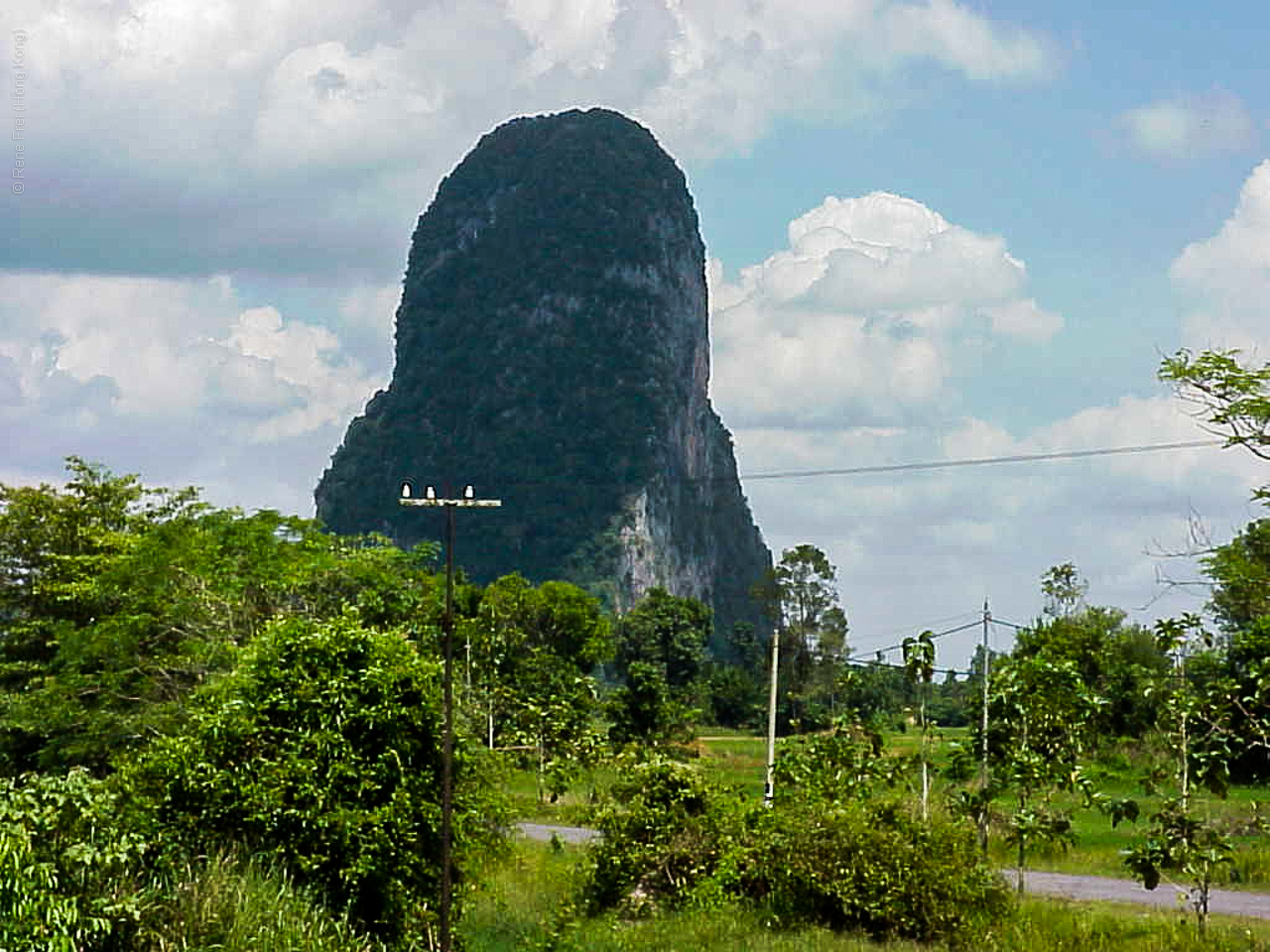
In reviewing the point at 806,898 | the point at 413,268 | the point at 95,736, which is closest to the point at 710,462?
the point at 413,268

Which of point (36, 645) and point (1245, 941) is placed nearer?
point (1245, 941)

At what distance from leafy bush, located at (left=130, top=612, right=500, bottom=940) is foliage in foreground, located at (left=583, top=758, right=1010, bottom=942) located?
288 centimetres

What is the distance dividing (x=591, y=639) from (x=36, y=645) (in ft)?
54.4

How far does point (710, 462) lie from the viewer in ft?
396

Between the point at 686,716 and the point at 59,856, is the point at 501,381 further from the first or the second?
the point at 59,856

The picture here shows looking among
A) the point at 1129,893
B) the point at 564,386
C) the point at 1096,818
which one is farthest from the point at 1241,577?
the point at 564,386

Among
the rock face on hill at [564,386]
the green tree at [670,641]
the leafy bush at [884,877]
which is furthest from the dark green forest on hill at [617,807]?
the rock face on hill at [564,386]

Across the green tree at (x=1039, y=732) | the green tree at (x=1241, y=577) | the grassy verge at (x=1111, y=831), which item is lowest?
the grassy verge at (x=1111, y=831)

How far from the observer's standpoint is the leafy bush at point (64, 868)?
34.6 ft

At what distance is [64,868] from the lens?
37.6ft

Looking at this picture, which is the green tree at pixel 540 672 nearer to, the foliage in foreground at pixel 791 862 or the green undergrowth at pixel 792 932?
the foliage in foreground at pixel 791 862

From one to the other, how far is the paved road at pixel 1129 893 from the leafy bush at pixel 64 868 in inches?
279

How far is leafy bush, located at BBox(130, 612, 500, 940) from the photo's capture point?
13.6 metres

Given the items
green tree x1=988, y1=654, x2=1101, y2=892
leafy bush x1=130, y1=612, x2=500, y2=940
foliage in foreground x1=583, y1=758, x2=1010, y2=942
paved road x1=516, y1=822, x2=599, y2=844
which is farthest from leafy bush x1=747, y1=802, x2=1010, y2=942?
paved road x1=516, y1=822, x2=599, y2=844
